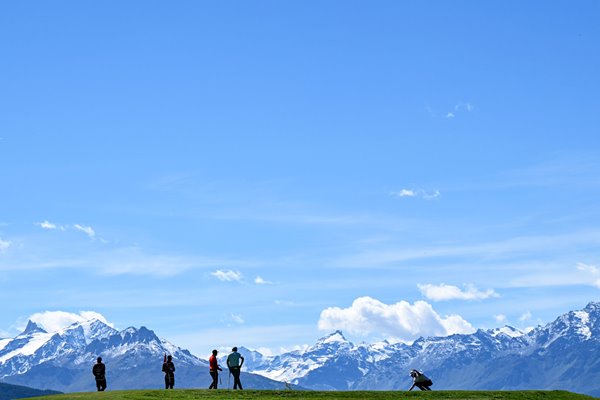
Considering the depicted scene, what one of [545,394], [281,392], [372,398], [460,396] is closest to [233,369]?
[281,392]

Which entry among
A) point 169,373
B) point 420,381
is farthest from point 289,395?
point 420,381

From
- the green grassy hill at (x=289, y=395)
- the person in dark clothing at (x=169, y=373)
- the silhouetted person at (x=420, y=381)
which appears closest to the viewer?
the green grassy hill at (x=289, y=395)

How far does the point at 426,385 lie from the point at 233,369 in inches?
568

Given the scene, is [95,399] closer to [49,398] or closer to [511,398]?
[49,398]

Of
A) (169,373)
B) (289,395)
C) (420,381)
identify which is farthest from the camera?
(169,373)

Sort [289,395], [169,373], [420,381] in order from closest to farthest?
[289,395] → [420,381] → [169,373]

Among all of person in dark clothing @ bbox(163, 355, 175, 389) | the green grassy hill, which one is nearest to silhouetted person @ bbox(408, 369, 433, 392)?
the green grassy hill

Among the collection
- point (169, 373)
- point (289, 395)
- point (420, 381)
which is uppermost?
point (169, 373)

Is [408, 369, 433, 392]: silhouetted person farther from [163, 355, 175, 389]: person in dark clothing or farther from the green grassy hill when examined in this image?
[163, 355, 175, 389]: person in dark clothing

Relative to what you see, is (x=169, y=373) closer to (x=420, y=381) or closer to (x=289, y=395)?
(x=289, y=395)

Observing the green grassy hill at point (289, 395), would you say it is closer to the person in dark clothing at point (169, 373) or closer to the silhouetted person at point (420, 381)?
the silhouetted person at point (420, 381)

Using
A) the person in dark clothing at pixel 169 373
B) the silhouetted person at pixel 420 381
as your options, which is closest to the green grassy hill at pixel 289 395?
the silhouetted person at pixel 420 381

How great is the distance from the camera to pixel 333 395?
68.4 meters

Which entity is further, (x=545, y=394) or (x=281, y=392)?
(x=545, y=394)
